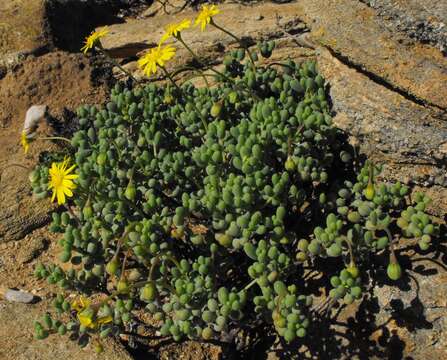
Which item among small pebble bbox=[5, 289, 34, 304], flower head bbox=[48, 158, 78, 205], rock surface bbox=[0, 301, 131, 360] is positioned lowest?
small pebble bbox=[5, 289, 34, 304]

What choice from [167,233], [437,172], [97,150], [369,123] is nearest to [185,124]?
[97,150]

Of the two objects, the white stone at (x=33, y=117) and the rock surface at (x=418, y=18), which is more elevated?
the rock surface at (x=418, y=18)

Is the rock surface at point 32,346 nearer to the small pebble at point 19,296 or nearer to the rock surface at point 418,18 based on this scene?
the small pebble at point 19,296

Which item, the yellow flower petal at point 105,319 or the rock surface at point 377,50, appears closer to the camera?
the yellow flower petal at point 105,319

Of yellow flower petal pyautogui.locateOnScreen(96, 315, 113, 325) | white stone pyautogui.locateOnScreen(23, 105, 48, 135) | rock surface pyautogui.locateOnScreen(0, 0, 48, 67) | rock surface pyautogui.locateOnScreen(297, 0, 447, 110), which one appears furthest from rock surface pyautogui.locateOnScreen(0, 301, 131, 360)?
rock surface pyautogui.locateOnScreen(0, 0, 48, 67)

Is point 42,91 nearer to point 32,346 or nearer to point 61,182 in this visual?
point 61,182

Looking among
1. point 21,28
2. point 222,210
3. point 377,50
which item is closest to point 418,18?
point 377,50

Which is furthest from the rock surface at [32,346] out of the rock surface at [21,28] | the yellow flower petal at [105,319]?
the rock surface at [21,28]

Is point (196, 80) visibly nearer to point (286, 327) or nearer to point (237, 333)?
point (237, 333)

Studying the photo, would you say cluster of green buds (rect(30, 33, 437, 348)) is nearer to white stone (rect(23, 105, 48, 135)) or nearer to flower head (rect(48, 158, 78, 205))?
flower head (rect(48, 158, 78, 205))

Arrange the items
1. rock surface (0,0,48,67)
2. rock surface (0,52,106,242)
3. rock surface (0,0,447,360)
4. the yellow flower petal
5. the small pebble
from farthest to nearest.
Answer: rock surface (0,0,48,67) → rock surface (0,52,106,242) → the small pebble → rock surface (0,0,447,360) → the yellow flower petal

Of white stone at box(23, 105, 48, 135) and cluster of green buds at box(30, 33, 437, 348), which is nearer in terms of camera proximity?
cluster of green buds at box(30, 33, 437, 348)
